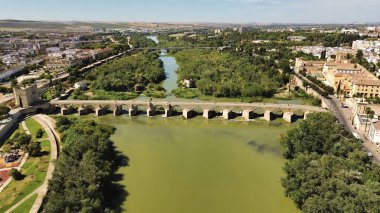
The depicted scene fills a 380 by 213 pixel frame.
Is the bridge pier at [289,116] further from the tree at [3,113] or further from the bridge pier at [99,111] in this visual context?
the tree at [3,113]

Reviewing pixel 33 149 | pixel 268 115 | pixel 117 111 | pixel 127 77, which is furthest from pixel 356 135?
pixel 127 77

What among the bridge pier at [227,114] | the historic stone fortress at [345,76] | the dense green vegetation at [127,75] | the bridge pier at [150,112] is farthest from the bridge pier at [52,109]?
the historic stone fortress at [345,76]

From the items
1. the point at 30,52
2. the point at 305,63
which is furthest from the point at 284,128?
the point at 30,52

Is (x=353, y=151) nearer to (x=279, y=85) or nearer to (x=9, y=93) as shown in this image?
(x=279, y=85)

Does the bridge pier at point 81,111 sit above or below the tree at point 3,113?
below

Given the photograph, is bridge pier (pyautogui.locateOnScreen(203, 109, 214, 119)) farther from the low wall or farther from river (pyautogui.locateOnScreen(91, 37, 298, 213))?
the low wall

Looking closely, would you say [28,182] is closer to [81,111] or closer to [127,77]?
Result: [81,111]
